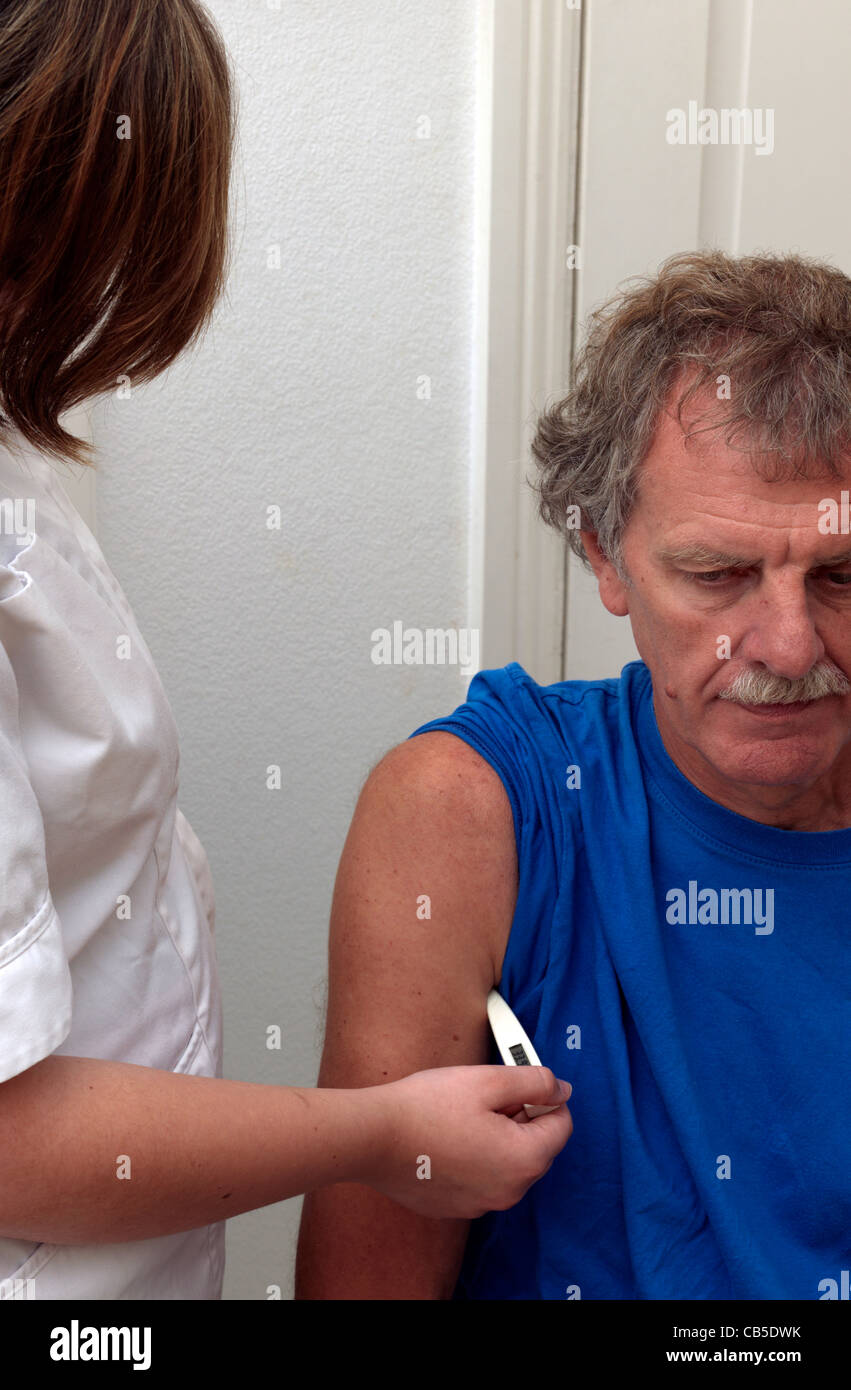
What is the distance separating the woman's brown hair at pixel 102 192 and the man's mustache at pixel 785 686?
55 cm

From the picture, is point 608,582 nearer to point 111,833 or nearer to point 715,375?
point 715,375

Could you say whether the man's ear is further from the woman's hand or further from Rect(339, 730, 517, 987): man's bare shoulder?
the woman's hand

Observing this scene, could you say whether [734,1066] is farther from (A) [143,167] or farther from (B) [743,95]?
(B) [743,95]

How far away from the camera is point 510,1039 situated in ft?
3.56

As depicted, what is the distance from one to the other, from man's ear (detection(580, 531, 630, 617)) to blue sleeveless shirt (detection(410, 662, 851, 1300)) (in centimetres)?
15

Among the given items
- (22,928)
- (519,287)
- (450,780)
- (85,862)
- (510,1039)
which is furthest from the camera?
(519,287)

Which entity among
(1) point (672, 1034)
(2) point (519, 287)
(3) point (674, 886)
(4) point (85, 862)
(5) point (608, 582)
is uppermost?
(2) point (519, 287)

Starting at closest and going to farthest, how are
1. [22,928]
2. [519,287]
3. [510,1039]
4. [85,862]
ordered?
[22,928] < [85,862] < [510,1039] < [519,287]

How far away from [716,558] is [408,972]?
448 millimetres

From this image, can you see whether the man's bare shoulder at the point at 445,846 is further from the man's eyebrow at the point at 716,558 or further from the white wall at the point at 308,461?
the white wall at the point at 308,461

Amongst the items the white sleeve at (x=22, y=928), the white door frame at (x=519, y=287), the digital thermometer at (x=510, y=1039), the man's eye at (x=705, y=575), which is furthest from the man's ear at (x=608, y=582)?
the white sleeve at (x=22, y=928)

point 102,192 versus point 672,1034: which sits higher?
point 102,192

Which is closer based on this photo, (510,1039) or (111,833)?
(111,833)

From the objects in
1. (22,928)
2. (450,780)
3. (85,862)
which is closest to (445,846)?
(450,780)
